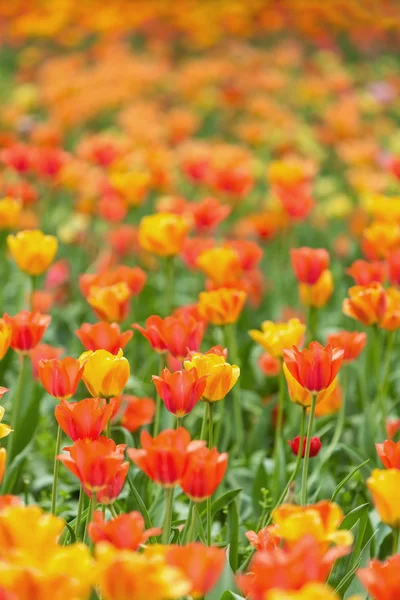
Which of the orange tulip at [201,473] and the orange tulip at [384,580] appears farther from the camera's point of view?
the orange tulip at [201,473]

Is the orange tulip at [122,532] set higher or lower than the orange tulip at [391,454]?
higher

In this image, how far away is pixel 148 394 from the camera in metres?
2.57

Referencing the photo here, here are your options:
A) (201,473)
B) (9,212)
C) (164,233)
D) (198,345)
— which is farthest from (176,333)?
(9,212)

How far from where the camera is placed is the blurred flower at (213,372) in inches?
56.1

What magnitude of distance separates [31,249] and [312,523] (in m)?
1.29

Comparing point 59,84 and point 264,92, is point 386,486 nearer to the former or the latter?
point 59,84

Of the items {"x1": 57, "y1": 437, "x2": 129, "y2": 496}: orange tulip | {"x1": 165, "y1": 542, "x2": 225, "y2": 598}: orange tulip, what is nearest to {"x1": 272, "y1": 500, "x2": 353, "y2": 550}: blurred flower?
{"x1": 165, "y1": 542, "x2": 225, "y2": 598}: orange tulip

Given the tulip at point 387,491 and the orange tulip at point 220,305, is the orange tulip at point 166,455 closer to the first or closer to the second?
the tulip at point 387,491

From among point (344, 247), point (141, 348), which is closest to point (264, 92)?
point (344, 247)

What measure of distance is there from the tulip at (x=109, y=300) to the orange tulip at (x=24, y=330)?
9.8 inches

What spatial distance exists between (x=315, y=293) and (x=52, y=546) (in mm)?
1468

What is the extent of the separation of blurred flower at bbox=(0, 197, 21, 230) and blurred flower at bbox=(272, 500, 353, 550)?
1.77 m

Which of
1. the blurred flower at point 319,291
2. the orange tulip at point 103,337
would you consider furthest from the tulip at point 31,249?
the blurred flower at point 319,291

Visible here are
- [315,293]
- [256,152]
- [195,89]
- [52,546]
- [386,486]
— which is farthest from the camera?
[195,89]
